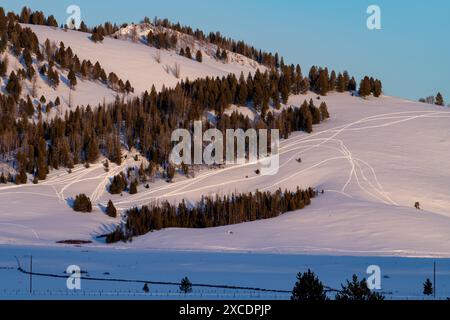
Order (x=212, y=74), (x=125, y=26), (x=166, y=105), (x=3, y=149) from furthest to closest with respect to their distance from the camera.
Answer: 1. (x=125, y=26)
2. (x=212, y=74)
3. (x=166, y=105)
4. (x=3, y=149)

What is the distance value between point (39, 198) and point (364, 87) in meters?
47.1

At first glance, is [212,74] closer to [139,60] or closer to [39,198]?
[139,60]

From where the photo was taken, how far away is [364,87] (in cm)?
10512

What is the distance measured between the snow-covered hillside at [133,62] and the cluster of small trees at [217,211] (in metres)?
32.2

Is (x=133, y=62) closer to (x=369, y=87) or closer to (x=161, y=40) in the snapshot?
(x=161, y=40)

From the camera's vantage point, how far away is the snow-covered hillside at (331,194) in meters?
58.1

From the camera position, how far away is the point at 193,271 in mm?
43656

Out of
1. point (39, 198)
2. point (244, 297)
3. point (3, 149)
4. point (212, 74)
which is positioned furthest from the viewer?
point (212, 74)

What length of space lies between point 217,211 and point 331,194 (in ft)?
33.1

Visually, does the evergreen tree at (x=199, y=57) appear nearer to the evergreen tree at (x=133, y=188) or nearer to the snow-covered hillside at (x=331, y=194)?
the snow-covered hillside at (x=331, y=194)

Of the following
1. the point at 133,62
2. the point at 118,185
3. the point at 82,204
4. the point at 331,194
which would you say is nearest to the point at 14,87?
the point at 118,185

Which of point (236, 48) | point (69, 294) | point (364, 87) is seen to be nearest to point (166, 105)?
point (364, 87)

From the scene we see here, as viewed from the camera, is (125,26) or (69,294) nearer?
(69,294)

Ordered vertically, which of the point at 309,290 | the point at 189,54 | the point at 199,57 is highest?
the point at 189,54
